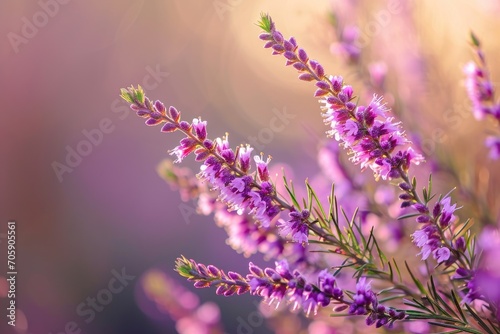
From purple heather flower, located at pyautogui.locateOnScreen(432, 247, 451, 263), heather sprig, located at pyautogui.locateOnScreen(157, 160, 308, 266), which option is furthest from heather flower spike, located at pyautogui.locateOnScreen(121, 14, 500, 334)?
heather sprig, located at pyautogui.locateOnScreen(157, 160, 308, 266)

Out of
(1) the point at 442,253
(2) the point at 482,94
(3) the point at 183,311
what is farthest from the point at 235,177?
(3) the point at 183,311

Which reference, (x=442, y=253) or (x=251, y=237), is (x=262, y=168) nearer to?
(x=251, y=237)

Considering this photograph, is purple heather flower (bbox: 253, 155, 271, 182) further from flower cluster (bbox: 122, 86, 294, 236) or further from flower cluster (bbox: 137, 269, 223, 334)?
flower cluster (bbox: 137, 269, 223, 334)

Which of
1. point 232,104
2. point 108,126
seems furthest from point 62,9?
point 232,104

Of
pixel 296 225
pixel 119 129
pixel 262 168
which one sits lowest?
pixel 296 225

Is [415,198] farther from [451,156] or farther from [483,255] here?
[451,156]

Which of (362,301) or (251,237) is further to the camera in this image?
(251,237)
